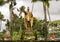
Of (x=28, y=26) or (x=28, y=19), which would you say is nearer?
(x=28, y=26)

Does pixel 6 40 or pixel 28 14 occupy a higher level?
pixel 28 14

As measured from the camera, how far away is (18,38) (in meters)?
11.1

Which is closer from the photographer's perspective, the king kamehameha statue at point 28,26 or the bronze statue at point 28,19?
the king kamehameha statue at point 28,26

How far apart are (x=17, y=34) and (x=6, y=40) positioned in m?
0.88

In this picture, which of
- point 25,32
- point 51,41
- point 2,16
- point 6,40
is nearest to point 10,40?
point 6,40

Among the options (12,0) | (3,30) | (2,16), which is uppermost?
(12,0)

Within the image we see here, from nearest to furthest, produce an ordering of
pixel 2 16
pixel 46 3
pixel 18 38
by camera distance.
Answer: pixel 18 38
pixel 46 3
pixel 2 16

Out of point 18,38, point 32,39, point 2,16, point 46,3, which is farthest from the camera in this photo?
point 2,16

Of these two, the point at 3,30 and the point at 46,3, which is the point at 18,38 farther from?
the point at 3,30

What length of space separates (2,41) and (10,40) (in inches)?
16.1

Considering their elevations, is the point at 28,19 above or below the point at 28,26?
above

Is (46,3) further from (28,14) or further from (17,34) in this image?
(17,34)

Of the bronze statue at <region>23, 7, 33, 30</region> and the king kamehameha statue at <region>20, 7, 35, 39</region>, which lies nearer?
the king kamehameha statue at <region>20, 7, 35, 39</region>

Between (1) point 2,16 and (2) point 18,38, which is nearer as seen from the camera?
(2) point 18,38
